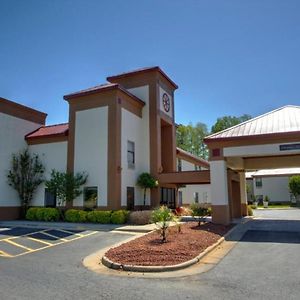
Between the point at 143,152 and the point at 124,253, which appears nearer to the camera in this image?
the point at 124,253

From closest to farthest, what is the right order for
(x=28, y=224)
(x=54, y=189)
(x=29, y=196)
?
1. (x=28, y=224)
2. (x=54, y=189)
3. (x=29, y=196)

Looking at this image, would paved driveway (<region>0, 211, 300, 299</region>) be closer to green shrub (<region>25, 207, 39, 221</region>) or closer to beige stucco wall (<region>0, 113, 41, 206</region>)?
green shrub (<region>25, 207, 39, 221</region>)

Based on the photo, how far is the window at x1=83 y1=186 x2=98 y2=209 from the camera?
24.5 m

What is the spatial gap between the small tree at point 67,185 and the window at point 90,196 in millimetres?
484

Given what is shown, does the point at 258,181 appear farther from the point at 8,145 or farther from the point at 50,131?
the point at 8,145

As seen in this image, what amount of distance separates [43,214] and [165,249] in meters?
14.8

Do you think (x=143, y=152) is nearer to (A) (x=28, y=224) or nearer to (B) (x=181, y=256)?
(A) (x=28, y=224)

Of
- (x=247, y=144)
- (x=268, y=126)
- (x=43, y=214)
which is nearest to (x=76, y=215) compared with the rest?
(x=43, y=214)

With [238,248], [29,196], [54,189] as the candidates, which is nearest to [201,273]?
[238,248]

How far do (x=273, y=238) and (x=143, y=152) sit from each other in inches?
558

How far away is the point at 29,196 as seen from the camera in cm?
2753

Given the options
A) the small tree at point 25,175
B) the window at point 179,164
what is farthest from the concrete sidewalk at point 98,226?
the window at point 179,164

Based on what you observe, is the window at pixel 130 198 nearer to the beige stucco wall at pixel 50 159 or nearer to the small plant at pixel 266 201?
the beige stucco wall at pixel 50 159

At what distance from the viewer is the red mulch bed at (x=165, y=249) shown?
10773 millimetres
